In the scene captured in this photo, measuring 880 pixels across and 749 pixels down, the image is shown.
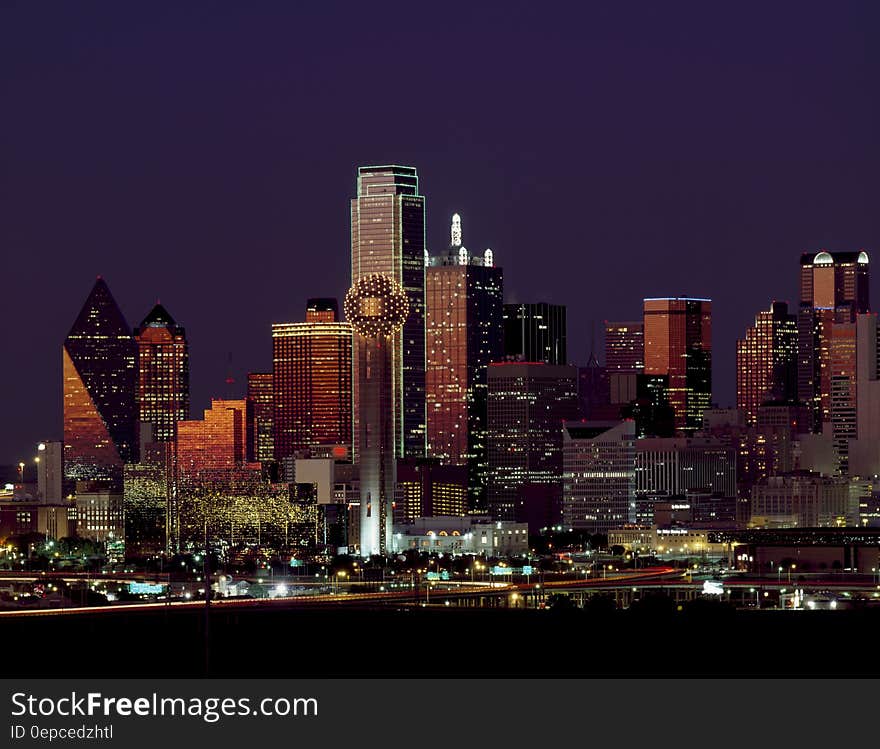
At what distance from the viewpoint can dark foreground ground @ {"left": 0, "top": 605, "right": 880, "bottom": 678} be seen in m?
130

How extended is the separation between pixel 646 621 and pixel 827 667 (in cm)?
2421

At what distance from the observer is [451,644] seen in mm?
145875

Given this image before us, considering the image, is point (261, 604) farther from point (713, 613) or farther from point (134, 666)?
point (134, 666)

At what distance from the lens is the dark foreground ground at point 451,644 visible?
5128 inches

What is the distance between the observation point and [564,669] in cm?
13000

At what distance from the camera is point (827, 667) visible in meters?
131

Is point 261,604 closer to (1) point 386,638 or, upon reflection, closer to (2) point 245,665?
(1) point 386,638
